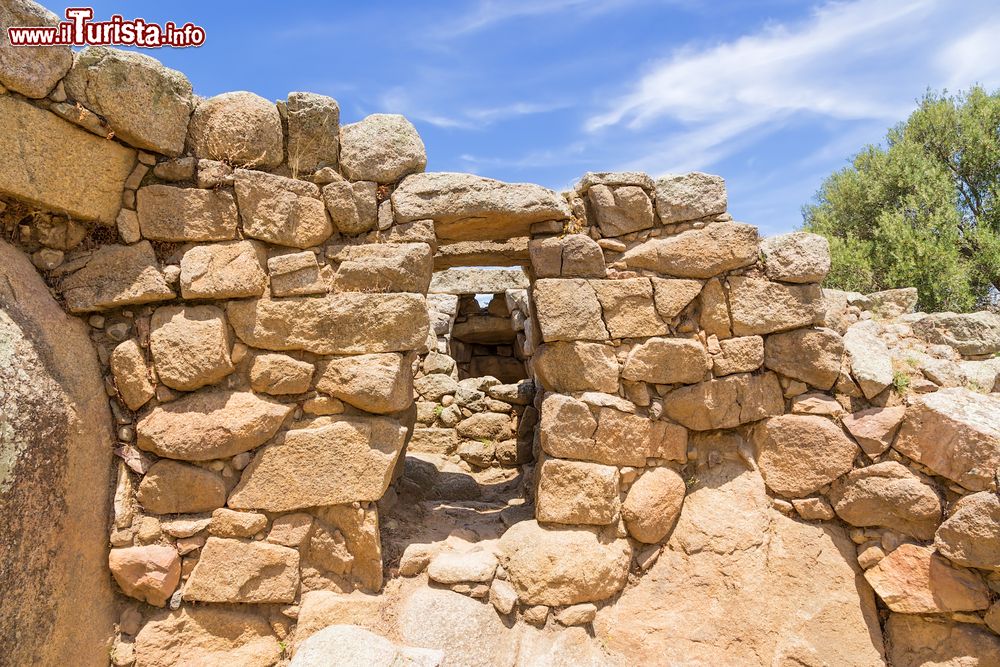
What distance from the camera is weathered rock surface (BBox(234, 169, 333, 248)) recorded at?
Result: 3697 mm

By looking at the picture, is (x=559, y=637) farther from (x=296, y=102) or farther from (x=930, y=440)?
(x=296, y=102)

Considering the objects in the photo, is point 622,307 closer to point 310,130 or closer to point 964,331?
point 310,130

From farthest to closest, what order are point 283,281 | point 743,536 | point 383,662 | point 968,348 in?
point 968,348, point 743,536, point 283,281, point 383,662

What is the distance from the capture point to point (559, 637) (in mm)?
3773

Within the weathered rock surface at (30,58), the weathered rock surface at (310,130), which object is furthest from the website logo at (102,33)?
the weathered rock surface at (310,130)

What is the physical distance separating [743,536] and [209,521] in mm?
3408

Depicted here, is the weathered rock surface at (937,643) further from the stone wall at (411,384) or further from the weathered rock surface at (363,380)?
the weathered rock surface at (363,380)

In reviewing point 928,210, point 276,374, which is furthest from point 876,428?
point 928,210

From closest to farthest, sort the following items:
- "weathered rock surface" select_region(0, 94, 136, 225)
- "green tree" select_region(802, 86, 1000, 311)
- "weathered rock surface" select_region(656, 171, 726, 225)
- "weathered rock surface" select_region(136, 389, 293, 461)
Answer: "weathered rock surface" select_region(0, 94, 136, 225), "weathered rock surface" select_region(136, 389, 293, 461), "weathered rock surface" select_region(656, 171, 726, 225), "green tree" select_region(802, 86, 1000, 311)

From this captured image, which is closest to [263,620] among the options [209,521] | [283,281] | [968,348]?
[209,521]

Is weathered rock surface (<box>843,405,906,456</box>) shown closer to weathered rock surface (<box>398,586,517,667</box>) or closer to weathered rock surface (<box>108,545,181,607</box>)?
weathered rock surface (<box>398,586,517,667</box>)

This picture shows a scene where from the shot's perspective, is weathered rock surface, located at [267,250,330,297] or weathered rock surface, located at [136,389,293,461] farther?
weathered rock surface, located at [267,250,330,297]

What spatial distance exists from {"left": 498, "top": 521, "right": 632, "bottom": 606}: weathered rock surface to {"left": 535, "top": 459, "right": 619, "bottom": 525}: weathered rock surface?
0.10 metres

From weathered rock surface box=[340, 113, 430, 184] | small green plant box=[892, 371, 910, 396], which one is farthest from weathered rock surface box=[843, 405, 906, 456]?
weathered rock surface box=[340, 113, 430, 184]
